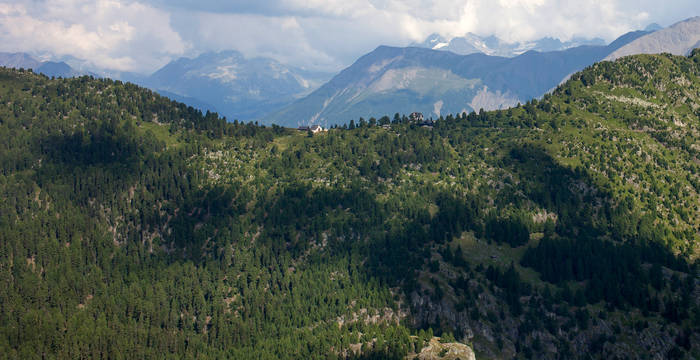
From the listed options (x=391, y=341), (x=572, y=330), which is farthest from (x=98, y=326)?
(x=572, y=330)

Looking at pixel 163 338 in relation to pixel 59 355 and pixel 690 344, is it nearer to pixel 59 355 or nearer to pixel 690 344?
pixel 59 355

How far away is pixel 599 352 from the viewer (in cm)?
18875

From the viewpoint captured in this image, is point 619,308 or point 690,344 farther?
point 619,308

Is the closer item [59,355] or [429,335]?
[59,355]

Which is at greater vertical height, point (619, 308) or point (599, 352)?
point (619, 308)

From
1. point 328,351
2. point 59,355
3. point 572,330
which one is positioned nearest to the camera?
point 59,355

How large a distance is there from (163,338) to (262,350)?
35490 mm

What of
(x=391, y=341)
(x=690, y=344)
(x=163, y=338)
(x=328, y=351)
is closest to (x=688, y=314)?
(x=690, y=344)

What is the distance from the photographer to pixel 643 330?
614ft

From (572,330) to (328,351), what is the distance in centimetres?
8734

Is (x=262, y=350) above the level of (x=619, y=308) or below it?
below

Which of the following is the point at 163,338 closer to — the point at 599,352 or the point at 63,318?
the point at 63,318

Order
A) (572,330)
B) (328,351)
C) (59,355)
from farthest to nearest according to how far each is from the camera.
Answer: (572,330)
(328,351)
(59,355)

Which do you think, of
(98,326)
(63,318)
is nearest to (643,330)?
(98,326)
